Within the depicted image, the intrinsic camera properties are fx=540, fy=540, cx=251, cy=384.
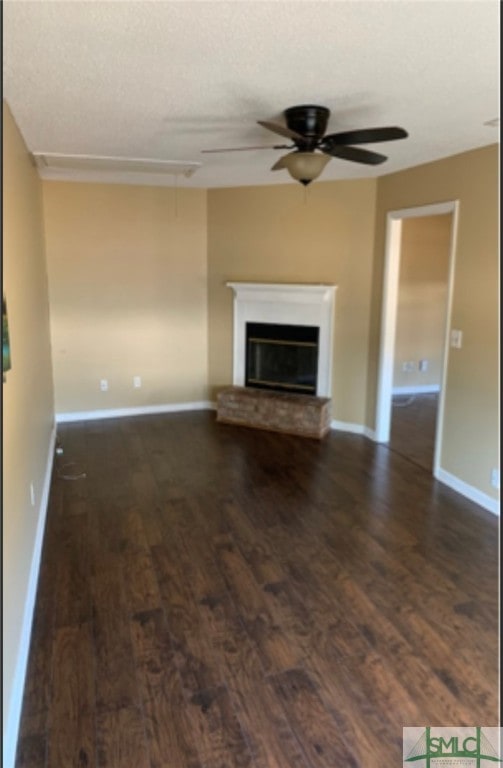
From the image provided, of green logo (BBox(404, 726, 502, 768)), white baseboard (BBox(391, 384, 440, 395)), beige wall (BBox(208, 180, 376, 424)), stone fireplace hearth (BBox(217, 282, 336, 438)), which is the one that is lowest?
green logo (BBox(404, 726, 502, 768))

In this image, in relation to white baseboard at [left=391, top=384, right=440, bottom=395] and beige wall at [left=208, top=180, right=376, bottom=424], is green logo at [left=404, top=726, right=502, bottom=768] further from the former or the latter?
white baseboard at [left=391, top=384, right=440, bottom=395]

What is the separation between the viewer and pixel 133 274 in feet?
19.1

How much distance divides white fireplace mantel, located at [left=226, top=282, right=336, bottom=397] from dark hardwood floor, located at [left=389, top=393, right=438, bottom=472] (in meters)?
0.87

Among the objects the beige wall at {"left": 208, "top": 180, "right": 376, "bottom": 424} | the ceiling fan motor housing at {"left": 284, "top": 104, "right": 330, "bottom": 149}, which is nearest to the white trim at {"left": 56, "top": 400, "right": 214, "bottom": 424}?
the beige wall at {"left": 208, "top": 180, "right": 376, "bottom": 424}

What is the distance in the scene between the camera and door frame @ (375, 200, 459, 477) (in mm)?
4305

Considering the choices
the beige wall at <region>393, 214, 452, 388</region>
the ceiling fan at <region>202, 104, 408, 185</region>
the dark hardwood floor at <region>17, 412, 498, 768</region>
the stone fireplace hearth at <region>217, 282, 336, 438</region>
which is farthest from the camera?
the beige wall at <region>393, 214, 452, 388</region>

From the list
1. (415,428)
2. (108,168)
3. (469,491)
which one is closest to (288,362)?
(415,428)

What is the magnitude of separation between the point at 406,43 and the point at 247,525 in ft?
9.23

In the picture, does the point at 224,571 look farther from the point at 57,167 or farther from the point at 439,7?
the point at 57,167

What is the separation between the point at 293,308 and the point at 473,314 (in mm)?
2122

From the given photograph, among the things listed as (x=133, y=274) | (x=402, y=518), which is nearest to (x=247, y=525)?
(x=402, y=518)

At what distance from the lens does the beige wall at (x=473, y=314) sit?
12.3 feet

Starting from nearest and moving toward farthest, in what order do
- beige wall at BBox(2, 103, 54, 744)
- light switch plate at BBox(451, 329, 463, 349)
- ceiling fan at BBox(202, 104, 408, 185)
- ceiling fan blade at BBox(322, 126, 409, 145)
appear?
1. beige wall at BBox(2, 103, 54, 744)
2. ceiling fan blade at BBox(322, 126, 409, 145)
3. ceiling fan at BBox(202, 104, 408, 185)
4. light switch plate at BBox(451, 329, 463, 349)

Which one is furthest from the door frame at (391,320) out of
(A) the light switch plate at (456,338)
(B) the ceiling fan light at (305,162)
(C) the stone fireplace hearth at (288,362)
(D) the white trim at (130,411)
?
(D) the white trim at (130,411)
